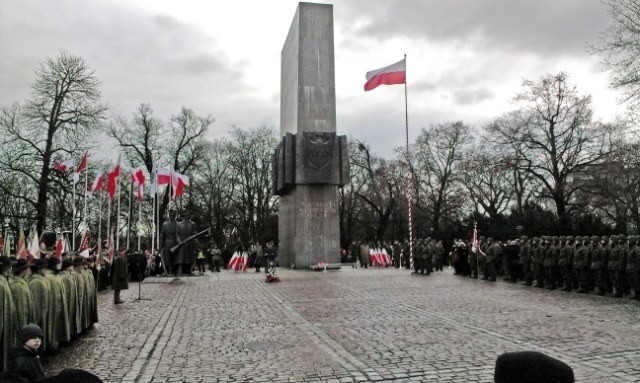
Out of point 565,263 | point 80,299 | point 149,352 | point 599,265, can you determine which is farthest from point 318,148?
point 149,352

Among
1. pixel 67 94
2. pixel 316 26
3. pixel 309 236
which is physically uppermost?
pixel 316 26

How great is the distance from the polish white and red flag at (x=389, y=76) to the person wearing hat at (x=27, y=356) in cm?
2505

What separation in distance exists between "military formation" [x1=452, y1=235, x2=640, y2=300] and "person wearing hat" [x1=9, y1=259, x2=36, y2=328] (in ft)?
46.4

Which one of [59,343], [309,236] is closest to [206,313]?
[59,343]

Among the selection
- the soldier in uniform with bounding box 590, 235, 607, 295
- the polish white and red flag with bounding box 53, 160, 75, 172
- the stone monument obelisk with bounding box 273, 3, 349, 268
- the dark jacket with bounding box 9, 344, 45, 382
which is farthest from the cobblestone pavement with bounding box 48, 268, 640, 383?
the stone monument obelisk with bounding box 273, 3, 349, 268

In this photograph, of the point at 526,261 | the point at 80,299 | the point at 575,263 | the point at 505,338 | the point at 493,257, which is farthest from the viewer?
the point at 493,257

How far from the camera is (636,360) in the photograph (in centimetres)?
711

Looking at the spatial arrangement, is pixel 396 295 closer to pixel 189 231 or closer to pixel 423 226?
pixel 189 231

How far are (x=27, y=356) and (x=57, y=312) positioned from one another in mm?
4158

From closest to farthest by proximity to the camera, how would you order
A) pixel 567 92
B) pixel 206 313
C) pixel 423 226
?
pixel 206 313
pixel 567 92
pixel 423 226

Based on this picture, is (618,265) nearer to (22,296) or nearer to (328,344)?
(328,344)

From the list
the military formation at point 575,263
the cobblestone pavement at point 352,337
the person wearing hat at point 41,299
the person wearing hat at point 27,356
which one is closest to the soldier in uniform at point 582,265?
the military formation at point 575,263

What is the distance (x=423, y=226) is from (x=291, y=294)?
41.1 meters

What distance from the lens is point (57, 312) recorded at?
8570 millimetres
